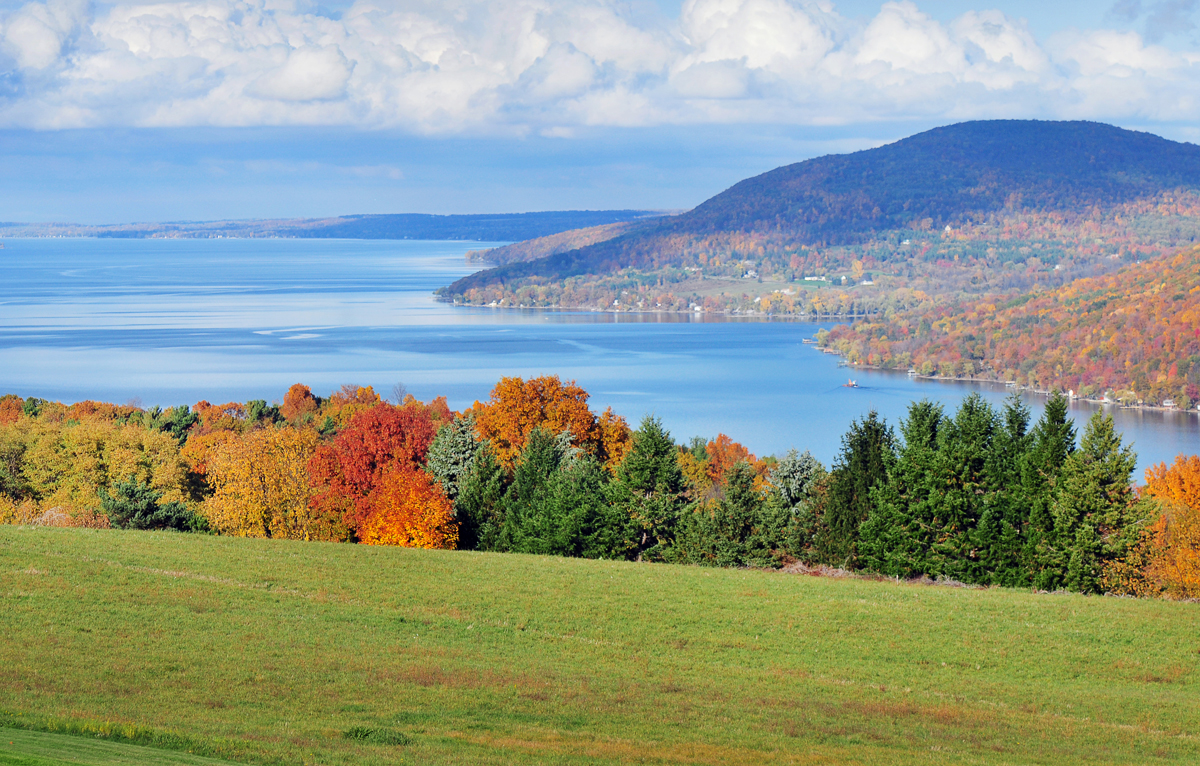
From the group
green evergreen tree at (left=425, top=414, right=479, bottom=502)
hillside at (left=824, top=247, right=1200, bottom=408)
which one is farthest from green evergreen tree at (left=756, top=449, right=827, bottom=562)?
hillside at (left=824, top=247, right=1200, bottom=408)

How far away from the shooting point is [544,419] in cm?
4788

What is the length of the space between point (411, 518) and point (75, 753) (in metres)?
24.3

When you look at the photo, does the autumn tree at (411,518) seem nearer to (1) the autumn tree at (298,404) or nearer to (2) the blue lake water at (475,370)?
(1) the autumn tree at (298,404)

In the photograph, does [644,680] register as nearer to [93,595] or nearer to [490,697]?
[490,697]

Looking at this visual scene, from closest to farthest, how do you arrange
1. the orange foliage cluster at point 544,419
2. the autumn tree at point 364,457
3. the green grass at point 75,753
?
the green grass at point 75,753 → the autumn tree at point 364,457 → the orange foliage cluster at point 544,419

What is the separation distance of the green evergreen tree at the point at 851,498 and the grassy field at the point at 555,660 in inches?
221

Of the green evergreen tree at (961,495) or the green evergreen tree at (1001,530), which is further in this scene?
the green evergreen tree at (961,495)

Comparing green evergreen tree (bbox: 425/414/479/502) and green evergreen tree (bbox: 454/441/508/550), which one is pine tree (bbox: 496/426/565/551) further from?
green evergreen tree (bbox: 425/414/479/502)

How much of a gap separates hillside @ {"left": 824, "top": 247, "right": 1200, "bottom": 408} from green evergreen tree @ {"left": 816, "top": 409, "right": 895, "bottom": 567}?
10314 cm

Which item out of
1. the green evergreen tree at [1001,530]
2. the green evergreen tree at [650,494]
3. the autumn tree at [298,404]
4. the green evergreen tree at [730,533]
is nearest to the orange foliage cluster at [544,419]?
the green evergreen tree at [650,494]

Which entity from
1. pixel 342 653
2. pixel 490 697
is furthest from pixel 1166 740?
pixel 342 653

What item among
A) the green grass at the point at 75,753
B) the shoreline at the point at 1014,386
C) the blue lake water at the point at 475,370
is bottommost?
the shoreline at the point at 1014,386

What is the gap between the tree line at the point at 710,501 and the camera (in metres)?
30.2

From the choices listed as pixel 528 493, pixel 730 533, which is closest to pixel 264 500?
pixel 528 493
